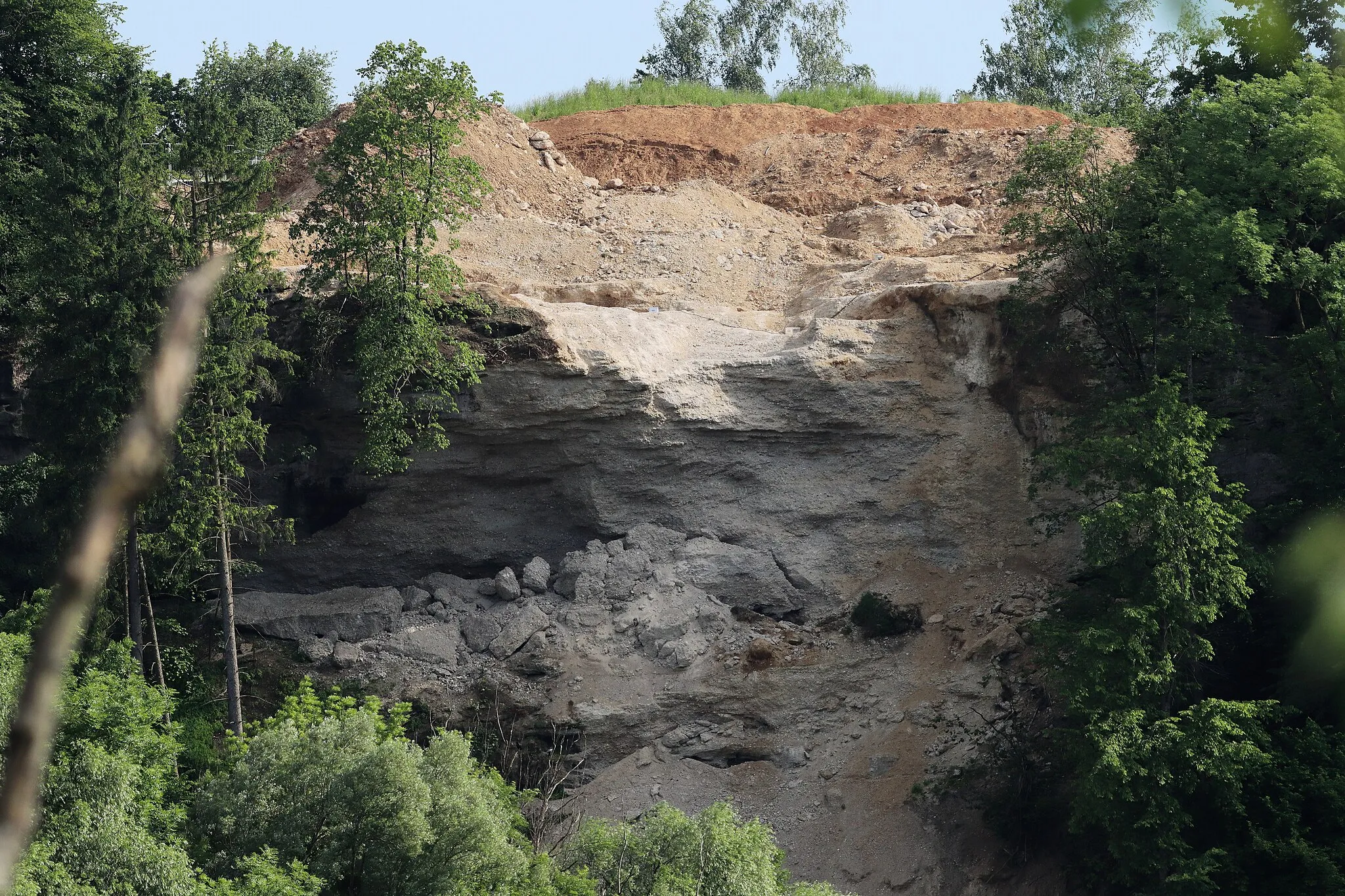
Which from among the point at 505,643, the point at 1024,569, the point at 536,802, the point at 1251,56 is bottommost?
the point at 536,802

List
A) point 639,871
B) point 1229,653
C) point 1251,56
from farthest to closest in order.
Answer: point 1251,56, point 1229,653, point 639,871

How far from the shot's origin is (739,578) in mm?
23703

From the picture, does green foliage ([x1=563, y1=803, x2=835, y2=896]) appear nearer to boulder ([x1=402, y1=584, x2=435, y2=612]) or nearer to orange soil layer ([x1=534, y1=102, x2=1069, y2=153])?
boulder ([x1=402, y1=584, x2=435, y2=612])

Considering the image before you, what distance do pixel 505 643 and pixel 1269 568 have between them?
1132 cm

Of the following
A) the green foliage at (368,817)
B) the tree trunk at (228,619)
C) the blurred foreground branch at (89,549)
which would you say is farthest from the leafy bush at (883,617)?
the blurred foreground branch at (89,549)

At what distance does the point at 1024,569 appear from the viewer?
2348cm

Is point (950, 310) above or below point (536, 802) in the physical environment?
above

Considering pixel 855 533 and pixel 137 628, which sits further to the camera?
pixel 855 533

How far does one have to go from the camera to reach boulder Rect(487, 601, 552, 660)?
22750 millimetres

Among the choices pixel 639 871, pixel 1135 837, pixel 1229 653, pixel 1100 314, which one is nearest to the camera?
pixel 639 871

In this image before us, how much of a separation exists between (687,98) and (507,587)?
1948cm

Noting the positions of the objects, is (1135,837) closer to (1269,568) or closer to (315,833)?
(1269,568)

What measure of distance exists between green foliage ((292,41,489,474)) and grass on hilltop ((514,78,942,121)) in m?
14.4

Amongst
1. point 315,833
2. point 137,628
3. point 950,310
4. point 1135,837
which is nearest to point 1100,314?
point 950,310
